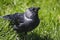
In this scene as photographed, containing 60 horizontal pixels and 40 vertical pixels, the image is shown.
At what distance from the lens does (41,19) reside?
5637mm

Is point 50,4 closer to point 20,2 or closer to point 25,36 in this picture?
point 20,2

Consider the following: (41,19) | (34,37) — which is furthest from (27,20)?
(41,19)

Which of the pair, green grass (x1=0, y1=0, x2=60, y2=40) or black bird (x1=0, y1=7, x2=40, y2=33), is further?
green grass (x1=0, y1=0, x2=60, y2=40)

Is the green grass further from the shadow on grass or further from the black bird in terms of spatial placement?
the black bird

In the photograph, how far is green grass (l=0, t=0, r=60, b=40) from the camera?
527cm

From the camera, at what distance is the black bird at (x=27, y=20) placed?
15.8 ft

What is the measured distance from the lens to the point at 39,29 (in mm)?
5375

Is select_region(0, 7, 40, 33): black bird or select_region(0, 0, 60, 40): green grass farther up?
select_region(0, 7, 40, 33): black bird

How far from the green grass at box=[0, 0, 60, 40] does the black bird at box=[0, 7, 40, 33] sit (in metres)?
0.38

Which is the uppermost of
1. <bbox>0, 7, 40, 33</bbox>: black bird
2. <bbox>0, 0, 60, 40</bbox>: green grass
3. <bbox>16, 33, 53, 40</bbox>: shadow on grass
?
<bbox>0, 7, 40, 33</bbox>: black bird

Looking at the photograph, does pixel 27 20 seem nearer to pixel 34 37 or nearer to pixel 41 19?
pixel 34 37

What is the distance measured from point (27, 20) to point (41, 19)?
32.5 inches

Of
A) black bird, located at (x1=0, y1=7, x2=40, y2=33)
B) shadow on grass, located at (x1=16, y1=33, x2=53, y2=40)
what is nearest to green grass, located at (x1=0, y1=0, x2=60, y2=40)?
shadow on grass, located at (x1=16, y1=33, x2=53, y2=40)

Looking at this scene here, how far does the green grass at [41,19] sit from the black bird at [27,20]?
0.38m
